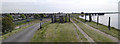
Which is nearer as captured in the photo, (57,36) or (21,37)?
(21,37)

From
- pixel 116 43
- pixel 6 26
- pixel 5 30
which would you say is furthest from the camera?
pixel 5 30

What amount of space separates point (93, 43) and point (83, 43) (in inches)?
62.7

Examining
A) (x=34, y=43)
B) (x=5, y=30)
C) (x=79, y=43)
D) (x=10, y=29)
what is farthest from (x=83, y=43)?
(x=5, y=30)

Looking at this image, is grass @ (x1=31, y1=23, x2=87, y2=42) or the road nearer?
grass @ (x1=31, y1=23, x2=87, y2=42)

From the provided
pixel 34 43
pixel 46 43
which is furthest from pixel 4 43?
pixel 46 43

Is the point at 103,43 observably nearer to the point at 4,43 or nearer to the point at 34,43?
the point at 34,43

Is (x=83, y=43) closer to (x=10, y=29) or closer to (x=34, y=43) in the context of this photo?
(x=34, y=43)

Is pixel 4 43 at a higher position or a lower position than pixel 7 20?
lower

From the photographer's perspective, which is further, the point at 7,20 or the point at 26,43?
the point at 7,20

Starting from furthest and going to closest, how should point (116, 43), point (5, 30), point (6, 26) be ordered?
point (5, 30), point (6, 26), point (116, 43)

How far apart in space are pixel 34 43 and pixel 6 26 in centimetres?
1641

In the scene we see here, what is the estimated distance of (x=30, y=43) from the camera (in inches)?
701

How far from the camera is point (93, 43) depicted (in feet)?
57.6

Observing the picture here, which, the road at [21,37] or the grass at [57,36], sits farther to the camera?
the road at [21,37]
